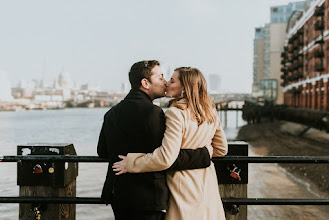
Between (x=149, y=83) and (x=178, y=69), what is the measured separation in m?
0.23

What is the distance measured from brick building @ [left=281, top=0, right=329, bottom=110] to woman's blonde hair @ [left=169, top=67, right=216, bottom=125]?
117ft

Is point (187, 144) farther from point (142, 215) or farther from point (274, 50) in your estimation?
point (274, 50)

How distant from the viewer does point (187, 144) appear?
Answer: 2383mm

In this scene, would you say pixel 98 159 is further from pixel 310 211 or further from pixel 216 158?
pixel 310 211

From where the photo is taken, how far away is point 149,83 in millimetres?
2500

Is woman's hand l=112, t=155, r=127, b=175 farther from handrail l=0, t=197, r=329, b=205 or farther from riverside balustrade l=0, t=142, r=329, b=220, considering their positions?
handrail l=0, t=197, r=329, b=205

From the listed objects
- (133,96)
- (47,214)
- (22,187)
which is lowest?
(47,214)

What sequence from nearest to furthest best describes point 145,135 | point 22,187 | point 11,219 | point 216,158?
1. point 145,135
2. point 216,158
3. point 22,187
4. point 11,219

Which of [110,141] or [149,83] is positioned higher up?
[149,83]

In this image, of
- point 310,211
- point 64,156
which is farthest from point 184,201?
point 310,211

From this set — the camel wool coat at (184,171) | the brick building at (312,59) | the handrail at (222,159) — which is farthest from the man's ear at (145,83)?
the brick building at (312,59)

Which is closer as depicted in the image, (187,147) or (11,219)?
(187,147)

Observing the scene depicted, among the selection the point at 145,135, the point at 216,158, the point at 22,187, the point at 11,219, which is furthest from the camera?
the point at 11,219

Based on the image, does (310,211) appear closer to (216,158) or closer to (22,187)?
(216,158)
